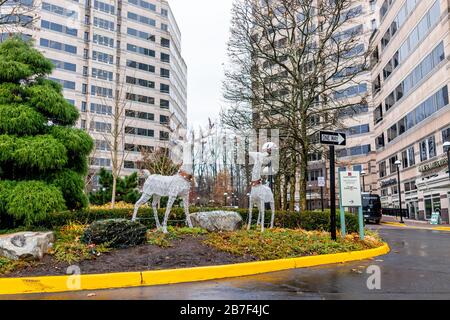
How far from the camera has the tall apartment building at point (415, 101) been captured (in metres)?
30.7

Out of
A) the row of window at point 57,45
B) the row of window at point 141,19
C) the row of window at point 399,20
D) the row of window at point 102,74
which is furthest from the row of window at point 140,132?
the row of window at point 399,20

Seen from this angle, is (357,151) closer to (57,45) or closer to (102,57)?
(102,57)

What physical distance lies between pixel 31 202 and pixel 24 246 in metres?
1.84

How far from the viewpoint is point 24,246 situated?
789 cm

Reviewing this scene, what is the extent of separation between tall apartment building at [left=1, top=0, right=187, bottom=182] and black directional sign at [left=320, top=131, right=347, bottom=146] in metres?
51.7

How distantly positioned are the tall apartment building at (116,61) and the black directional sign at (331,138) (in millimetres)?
51650

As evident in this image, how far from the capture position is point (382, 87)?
157 ft

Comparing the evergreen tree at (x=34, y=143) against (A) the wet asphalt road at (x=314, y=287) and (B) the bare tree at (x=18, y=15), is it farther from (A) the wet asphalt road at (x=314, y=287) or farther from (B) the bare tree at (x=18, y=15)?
(A) the wet asphalt road at (x=314, y=287)

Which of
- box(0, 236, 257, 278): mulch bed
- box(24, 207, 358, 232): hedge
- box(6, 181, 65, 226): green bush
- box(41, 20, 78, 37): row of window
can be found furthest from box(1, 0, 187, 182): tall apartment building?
box(0, 236, 257, 278): mulch bed

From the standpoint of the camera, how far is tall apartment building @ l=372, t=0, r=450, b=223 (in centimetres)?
3072

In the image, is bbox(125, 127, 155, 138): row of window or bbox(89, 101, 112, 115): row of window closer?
bbox(89, 101, 112, 115): row of window

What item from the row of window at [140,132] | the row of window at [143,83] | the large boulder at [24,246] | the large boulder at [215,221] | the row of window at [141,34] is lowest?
the large boulder at [24,246]

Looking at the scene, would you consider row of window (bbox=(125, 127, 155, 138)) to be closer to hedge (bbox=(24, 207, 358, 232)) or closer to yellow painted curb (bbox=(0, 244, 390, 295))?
hedge (bbox=(24, 207, 358, 232))
